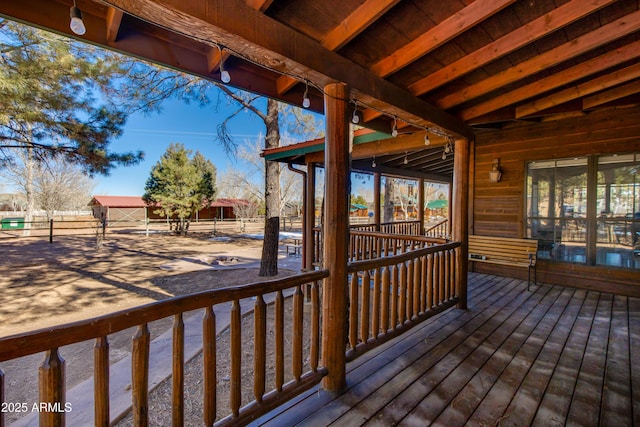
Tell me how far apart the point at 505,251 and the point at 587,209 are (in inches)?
46.8

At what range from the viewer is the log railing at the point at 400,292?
228 centimetres

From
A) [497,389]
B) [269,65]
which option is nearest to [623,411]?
[497,389]

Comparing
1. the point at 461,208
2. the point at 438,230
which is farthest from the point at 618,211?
the point at 438,230

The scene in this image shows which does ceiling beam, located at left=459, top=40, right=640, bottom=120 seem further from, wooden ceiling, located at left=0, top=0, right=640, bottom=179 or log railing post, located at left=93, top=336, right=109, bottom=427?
log railing post, located at left=93, top=336, right=109, bottom=427

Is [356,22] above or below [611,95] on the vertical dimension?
below

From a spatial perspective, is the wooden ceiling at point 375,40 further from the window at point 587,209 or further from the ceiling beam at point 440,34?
the window at point 587,209

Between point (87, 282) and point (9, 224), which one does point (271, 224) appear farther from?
point (9, 224)

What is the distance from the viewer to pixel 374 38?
2012 millimetres

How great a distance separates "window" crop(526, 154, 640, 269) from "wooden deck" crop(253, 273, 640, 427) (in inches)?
44.0

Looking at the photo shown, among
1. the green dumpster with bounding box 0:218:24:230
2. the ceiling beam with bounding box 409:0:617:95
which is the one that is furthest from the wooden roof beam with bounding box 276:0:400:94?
the green dumpster with bounding box 0:218:24:230

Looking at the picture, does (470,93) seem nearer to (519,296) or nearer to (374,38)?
(374,38)

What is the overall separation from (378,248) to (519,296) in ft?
6.67

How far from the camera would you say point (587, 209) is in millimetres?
4211

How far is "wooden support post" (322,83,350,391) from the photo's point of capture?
1.96 meters
